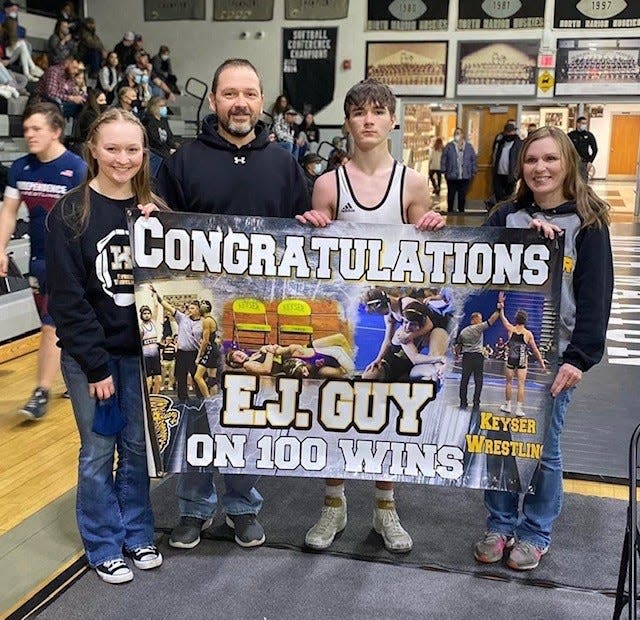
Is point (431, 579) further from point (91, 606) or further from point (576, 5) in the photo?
point (576, 5)

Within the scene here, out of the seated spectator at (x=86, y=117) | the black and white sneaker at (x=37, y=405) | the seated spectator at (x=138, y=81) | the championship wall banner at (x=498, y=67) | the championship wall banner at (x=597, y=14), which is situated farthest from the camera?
the championship wall banner at (x=498, y=67)

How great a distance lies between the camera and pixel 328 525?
278cm

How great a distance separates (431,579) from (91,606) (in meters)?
1.09

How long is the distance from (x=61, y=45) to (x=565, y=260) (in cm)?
1198

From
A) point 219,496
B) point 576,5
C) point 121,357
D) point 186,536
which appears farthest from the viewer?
point 576,5

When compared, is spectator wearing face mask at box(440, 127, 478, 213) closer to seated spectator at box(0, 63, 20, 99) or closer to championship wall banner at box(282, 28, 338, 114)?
championship wall banner at box(282, 28, 338, 114)

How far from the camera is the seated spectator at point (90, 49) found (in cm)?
1350

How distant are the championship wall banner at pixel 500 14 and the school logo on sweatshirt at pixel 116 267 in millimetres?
13515

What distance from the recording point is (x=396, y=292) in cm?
252

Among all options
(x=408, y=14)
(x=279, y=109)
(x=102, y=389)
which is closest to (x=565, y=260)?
(x=102, y=389)

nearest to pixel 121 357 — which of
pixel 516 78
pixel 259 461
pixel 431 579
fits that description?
pixel 259 461

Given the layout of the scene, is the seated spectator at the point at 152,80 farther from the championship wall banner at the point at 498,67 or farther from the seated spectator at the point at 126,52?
the championship wall banner at the point at 498,67

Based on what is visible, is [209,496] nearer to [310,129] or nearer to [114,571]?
[114,571]

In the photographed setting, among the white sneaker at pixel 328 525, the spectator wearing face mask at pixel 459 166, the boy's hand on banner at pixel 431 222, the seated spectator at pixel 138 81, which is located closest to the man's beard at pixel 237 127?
the boy's hand on banner at pixel 431 222
